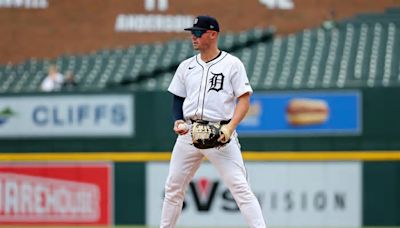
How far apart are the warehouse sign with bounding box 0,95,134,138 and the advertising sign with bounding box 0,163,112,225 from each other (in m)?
0.37

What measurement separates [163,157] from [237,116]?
399cm

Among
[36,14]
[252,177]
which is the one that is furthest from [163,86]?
[36,14]

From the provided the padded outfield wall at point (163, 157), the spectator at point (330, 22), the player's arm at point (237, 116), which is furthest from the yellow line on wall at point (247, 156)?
the spectator at point (330, 22)

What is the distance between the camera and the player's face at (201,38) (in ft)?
21.4

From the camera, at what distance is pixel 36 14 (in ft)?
53.8

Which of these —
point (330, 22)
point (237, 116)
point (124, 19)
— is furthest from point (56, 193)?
point (330, 22)

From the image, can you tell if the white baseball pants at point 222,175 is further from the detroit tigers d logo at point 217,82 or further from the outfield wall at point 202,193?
the outfield wall at point 202,193

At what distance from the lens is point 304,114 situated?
33.5ft

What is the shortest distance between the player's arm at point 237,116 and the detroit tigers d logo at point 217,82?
153 millimetres

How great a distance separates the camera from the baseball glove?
635 cm

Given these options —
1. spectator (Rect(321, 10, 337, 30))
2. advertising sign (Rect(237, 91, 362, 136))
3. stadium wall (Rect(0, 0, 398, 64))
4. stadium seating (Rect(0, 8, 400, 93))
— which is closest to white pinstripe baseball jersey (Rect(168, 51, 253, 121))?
advertising sign (Rect(237, 91, 362, 136))

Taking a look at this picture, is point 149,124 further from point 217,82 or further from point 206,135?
point 206,135

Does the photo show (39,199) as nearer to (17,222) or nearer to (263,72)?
(17,222)

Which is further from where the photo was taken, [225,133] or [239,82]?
[239,82]
